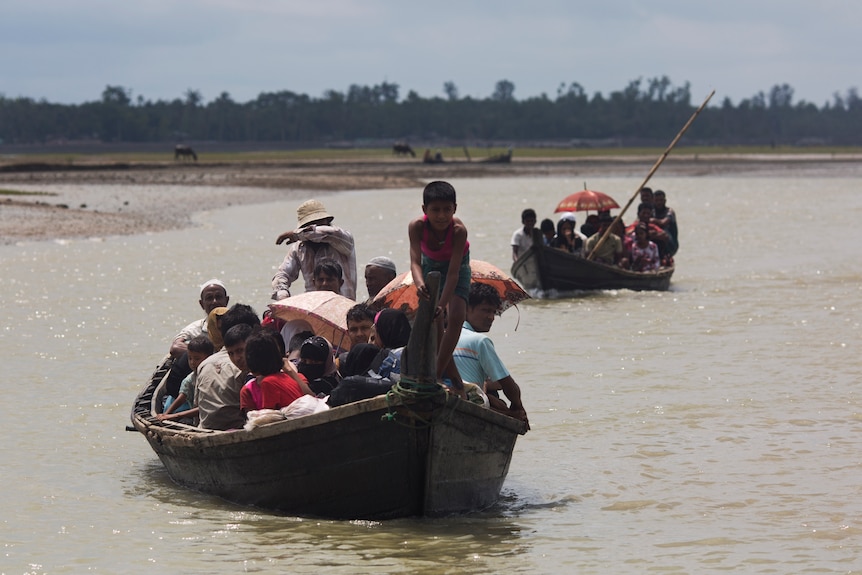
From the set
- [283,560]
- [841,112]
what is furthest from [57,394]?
[841,112]

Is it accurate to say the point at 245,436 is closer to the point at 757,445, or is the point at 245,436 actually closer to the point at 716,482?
the point at 716,482

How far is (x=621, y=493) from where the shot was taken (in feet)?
28.1

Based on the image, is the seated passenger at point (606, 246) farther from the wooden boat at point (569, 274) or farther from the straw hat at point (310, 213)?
the straw hat at point (310, 213)

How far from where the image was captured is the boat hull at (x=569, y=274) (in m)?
17.7

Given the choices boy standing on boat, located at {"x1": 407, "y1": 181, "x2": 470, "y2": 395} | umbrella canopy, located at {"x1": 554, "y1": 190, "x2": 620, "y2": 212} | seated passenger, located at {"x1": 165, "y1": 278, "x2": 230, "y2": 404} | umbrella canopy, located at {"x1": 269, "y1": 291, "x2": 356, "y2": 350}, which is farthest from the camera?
umbrella canopy, located at {"x1": 554, "y1": 190, "x2": 620, "y2": 212}

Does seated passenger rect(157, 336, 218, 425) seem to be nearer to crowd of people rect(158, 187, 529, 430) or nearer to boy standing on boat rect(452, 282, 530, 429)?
crowd of people rect(158, 187, 529, 430)

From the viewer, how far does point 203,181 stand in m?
51.2

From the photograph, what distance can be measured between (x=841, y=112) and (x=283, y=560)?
665 feet

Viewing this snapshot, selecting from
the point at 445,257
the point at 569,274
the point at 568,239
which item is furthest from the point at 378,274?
the point at 568,239

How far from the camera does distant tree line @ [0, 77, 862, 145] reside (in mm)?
152125

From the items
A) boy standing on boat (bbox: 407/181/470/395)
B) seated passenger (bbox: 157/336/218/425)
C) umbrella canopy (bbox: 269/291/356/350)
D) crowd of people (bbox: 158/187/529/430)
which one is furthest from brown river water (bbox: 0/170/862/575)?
umbrella canopy (bbox: 269/291/356/350)

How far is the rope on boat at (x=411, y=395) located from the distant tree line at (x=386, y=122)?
14259 centimetres

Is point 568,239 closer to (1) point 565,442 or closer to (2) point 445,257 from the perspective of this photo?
(1) point 565,442

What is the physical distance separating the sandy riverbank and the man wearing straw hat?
56.5 ft
